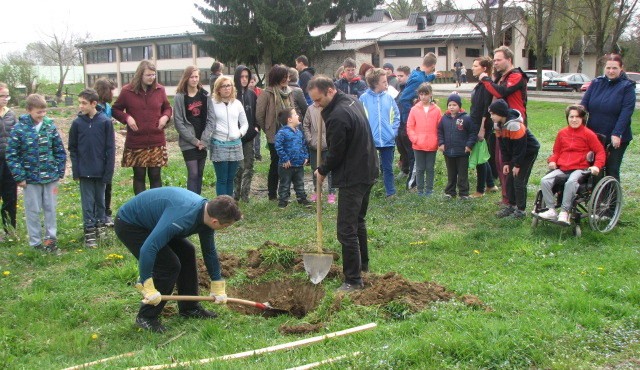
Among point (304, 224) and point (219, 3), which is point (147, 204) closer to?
point (304, 224)

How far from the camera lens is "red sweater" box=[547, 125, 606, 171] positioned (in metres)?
7.68

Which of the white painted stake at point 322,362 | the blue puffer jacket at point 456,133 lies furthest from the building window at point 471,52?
the white painted stake at point 322,362

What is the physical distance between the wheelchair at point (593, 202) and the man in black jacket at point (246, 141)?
15.1ft

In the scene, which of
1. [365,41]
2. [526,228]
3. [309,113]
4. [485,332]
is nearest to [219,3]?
[365,41]

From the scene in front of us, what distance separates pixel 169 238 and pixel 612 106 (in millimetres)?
5835

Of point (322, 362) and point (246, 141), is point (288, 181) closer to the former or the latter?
point (246, 141)

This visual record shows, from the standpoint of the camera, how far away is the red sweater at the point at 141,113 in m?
8.53

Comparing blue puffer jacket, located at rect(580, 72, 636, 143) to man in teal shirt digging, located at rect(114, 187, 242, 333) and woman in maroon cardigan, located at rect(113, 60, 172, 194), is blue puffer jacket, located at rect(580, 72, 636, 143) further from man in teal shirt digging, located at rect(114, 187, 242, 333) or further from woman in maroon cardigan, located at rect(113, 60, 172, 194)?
woman in maroon cardigan, located at rect(113, 60, 172, 194)

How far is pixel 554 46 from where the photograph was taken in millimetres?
53219

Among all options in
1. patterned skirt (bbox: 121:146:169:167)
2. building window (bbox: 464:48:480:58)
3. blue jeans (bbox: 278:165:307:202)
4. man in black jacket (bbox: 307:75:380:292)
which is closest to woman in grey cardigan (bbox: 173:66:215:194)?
patterned skirt (bbox: 121:146:169:167)

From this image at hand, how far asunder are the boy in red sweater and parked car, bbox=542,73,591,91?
36.8 meters

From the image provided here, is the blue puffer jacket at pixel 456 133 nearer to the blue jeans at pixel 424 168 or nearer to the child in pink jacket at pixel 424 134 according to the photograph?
the child in pink jacket at pixel 424 134

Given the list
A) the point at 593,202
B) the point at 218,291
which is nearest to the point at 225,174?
the point at 218,291

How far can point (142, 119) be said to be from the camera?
8.56m
